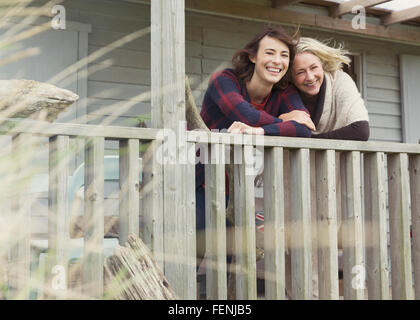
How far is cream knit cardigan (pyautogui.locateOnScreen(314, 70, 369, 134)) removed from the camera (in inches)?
130

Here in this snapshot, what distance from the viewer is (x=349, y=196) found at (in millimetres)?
3238

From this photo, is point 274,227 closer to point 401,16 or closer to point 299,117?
point 299,117

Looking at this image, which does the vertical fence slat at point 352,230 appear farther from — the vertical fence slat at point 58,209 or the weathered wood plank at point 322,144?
the vertical fence slat at point 58,209

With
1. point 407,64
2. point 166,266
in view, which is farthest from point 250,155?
point 407,64

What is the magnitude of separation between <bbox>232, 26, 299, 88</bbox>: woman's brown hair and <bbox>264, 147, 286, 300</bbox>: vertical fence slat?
567mm

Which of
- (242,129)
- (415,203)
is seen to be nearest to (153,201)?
(242,129)

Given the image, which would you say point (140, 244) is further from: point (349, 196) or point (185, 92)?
point (349, 196)

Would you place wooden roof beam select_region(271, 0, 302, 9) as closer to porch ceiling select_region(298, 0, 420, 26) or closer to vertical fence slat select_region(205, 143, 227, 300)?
porch ceiling select_region(298, 0, 420, 26)

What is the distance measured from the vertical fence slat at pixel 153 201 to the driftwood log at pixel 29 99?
46cm

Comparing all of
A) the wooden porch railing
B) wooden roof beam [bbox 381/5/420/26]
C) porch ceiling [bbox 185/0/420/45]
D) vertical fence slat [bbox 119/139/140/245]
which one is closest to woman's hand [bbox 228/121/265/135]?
the wooden porch railing

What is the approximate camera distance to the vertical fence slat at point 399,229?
3.36m

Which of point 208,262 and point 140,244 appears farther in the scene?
point 208,262

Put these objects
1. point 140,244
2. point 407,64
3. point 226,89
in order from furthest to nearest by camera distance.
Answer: point 407,64, point 226,89, point 140,244
